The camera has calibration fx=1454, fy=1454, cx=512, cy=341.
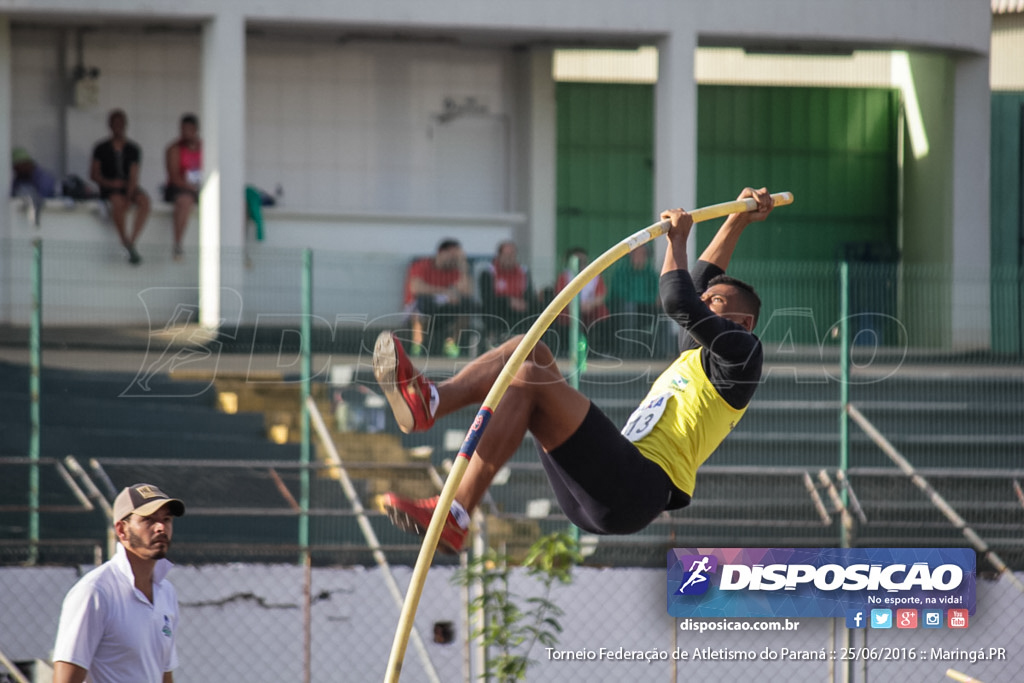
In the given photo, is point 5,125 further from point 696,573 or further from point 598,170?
point 696,573

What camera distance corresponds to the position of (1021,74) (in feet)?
54.0

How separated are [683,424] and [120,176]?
8.49 m

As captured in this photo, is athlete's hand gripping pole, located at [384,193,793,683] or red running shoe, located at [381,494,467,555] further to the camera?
red running shoe, located at [381,494,467,555]

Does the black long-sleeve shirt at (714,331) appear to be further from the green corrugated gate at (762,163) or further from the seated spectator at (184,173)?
the green corrugated gate at (762,163)

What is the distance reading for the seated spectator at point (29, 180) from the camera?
12.7 metres

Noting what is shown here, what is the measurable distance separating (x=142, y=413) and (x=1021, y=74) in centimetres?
1152

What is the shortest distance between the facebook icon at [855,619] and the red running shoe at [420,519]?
4198 mm

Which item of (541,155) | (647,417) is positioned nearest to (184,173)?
(541,155)

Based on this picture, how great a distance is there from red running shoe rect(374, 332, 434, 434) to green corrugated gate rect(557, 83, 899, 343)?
10.4 metres

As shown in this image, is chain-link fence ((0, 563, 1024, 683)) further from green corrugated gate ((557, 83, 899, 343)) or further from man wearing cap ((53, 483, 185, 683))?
green corrugated gate ((557, 83, 899, 343))

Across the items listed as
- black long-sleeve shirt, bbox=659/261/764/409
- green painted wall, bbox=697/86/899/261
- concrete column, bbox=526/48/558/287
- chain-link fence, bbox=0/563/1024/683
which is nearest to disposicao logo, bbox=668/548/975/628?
chain-link fence, bbox=0/563/1024/683

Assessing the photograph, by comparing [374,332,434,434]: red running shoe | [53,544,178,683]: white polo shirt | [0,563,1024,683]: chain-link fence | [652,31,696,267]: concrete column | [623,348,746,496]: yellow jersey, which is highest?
[652,31,696,267]: concrete column

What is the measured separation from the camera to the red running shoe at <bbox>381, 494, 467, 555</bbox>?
16.2 ft

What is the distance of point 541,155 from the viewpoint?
14.8 meters
